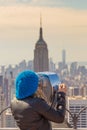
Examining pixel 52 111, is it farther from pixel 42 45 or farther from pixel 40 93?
pixel 42 45

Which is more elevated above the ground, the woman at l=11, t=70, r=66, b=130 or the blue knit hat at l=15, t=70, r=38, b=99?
the blue knit hat at l=15, t=70, r=38, b=99

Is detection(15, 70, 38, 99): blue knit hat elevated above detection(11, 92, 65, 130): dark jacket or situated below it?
above

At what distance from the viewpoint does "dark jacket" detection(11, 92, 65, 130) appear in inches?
141

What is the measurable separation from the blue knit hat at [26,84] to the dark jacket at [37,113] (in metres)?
0.05

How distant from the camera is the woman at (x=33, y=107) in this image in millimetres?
3594

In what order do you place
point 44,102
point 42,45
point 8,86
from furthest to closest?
point 42,45 → point 8,86 → point 44,102

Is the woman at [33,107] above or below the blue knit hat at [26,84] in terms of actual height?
below

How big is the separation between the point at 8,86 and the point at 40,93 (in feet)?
371

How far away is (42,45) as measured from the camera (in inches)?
5037

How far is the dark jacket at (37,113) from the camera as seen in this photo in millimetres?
3590

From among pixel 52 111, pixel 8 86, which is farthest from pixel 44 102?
pixel 8 86

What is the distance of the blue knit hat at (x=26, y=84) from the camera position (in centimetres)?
363

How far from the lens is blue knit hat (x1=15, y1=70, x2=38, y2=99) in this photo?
3.63m

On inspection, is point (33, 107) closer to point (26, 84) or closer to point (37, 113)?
point (37, 113)
